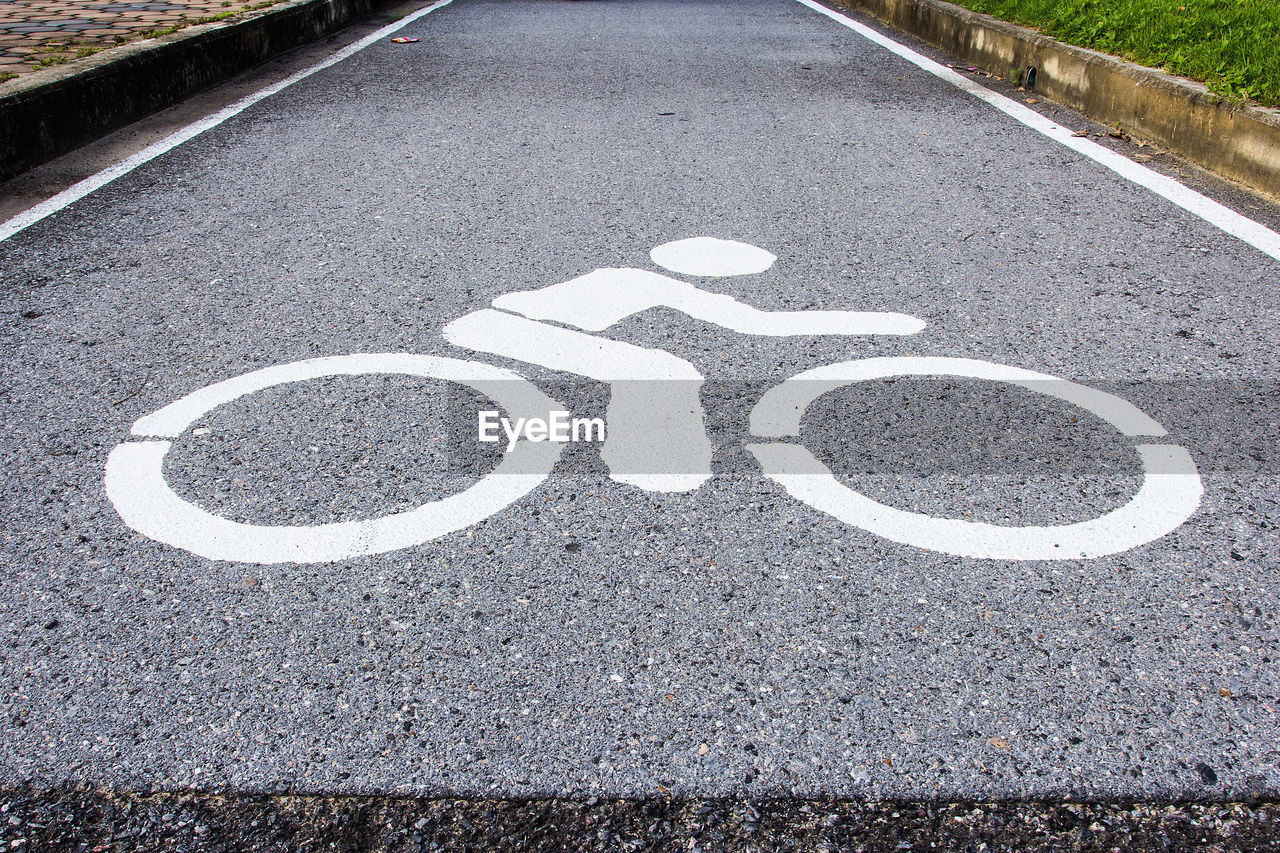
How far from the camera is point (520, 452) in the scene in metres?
2.61

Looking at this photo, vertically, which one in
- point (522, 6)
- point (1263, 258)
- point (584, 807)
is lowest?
point (584, 807)

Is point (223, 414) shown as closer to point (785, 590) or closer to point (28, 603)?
point (28, 603)

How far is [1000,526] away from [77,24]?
7.82m

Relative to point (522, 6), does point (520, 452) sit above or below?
below

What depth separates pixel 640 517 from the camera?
2.35 m

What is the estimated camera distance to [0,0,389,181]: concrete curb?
4922 millimetres

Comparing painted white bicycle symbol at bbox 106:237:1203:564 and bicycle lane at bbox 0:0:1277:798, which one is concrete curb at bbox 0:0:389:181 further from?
painted white bicycle symbol at bbox 106:237:1203:564

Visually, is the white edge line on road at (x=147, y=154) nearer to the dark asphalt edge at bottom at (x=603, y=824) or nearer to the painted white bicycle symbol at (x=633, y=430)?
the painted white bicycle symbol at (x=633, y=430)

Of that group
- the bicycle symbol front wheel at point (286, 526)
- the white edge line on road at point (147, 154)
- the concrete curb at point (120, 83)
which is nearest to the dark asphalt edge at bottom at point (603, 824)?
the bicycle symbol front wheel at point (286, 526)

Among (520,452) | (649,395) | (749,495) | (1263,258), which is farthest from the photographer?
(1263,258)

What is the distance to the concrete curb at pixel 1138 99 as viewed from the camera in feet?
15.3

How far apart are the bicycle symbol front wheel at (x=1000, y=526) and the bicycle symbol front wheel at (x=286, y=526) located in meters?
0.60

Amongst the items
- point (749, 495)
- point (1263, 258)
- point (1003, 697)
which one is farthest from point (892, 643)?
point (1263, 258)

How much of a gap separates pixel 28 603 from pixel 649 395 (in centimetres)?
156
